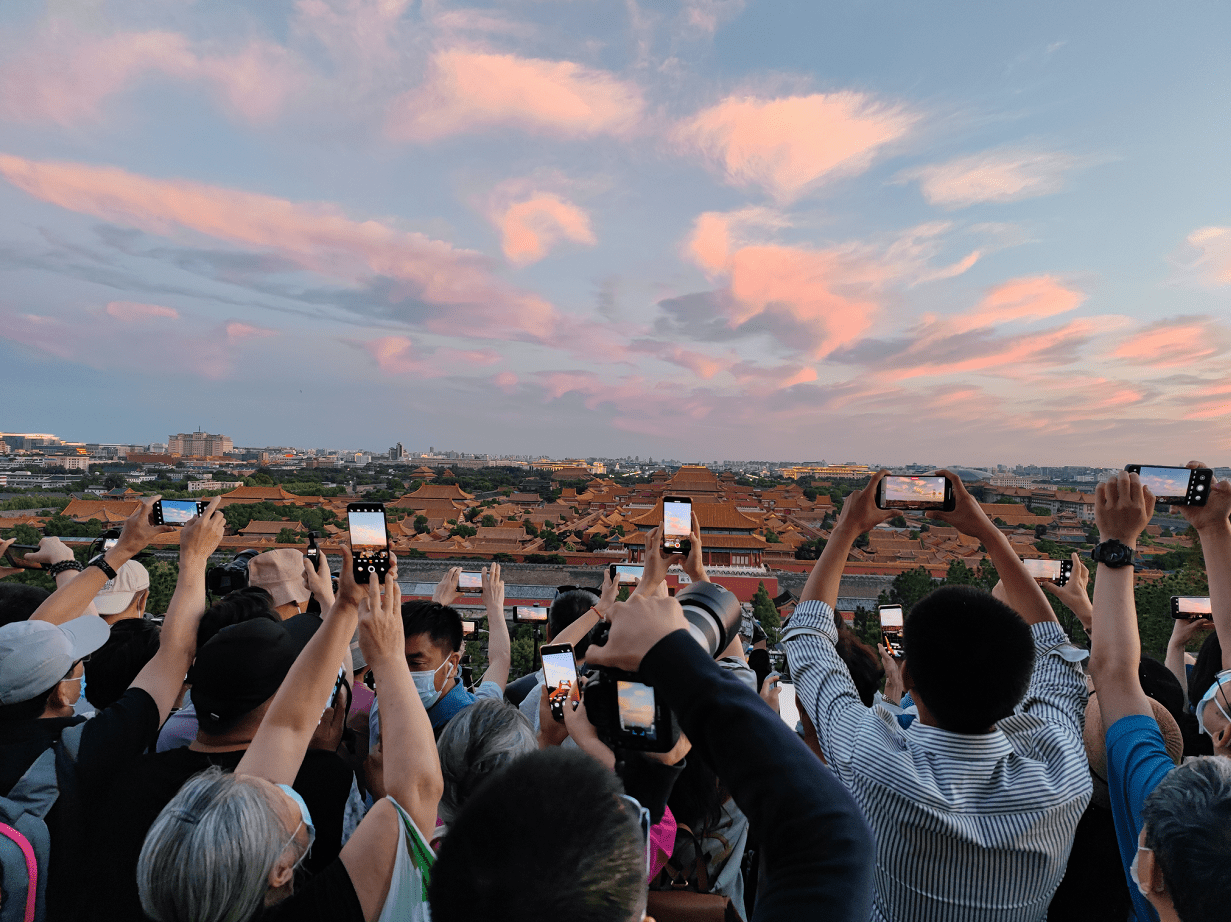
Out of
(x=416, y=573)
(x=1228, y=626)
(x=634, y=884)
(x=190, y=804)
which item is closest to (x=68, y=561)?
(x=190, y=804)

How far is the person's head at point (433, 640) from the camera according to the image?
1973mm

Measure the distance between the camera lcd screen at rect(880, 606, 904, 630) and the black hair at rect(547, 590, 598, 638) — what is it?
1412 mm

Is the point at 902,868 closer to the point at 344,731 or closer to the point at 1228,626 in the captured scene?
the point at 1228,626

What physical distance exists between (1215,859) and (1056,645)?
63 centimetres

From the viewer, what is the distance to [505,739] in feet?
4.01

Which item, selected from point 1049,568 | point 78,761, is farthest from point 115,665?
point 1049,568

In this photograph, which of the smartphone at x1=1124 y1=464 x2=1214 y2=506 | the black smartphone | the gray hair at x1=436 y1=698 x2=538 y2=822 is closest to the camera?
the gray hair at x1=436 y1=698 x2=538 y2=822

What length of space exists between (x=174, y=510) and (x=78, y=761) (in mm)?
1346

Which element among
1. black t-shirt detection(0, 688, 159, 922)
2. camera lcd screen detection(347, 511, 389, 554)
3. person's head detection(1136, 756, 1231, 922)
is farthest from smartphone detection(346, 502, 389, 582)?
person's head detection(1136, 756, 1231, 922)

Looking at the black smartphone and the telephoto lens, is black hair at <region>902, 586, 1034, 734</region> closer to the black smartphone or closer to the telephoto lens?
the telephoto lens

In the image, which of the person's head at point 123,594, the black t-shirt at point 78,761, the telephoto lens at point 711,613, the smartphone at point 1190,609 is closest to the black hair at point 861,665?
the smartphone at point 1190,609

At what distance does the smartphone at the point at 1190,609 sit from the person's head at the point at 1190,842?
83.1 inches

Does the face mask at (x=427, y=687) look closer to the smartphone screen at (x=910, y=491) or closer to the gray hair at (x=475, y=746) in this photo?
the gray hair at (x=475, y=746)

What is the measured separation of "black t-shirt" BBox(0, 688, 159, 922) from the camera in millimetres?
1218
